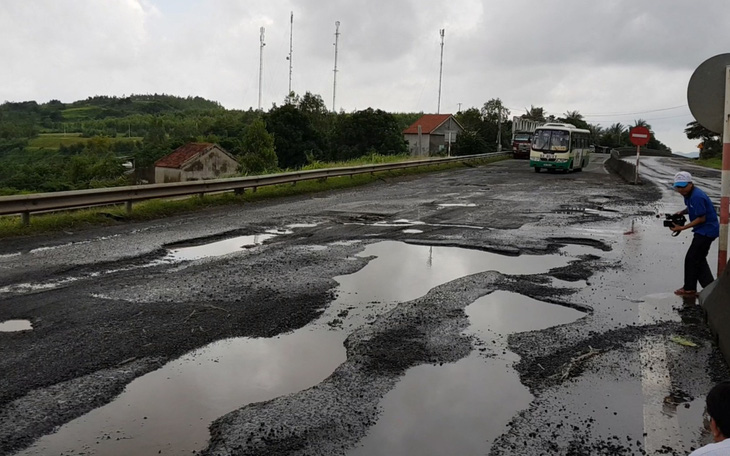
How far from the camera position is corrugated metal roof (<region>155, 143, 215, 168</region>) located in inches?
2714

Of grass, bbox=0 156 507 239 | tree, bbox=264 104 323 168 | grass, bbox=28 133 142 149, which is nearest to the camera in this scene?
grass, bbox=0 156 507 239

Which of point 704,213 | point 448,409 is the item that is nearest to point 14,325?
point 448,409

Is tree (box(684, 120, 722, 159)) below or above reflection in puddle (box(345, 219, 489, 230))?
above

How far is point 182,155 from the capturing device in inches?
2771

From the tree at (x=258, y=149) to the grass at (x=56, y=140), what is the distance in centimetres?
6037

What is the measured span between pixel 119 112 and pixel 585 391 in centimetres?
17224

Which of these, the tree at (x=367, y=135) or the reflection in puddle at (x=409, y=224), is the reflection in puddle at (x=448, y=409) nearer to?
the reflection in puddle at (x=409, y=224)

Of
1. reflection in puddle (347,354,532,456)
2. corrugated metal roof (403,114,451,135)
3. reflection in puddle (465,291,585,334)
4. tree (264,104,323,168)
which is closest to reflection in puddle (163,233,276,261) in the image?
reflection in puddle (465,291,585,334)

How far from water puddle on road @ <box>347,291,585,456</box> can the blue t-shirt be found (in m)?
3.60

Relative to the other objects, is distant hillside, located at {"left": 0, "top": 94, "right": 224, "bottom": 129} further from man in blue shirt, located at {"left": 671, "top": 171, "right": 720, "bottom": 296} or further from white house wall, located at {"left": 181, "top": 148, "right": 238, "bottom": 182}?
man in blue shirt, located at {"left": 671, "top": 171, "right": 720, "bottom": 296}

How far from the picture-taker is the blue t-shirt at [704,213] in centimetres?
788

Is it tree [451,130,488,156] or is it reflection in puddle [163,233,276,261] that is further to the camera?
tree [451,130,488,156]

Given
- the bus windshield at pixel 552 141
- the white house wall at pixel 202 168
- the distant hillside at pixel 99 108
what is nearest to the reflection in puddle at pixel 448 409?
the bus windshield at pixel 552 141

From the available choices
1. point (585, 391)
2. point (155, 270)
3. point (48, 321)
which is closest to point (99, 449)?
point (48, 321)
